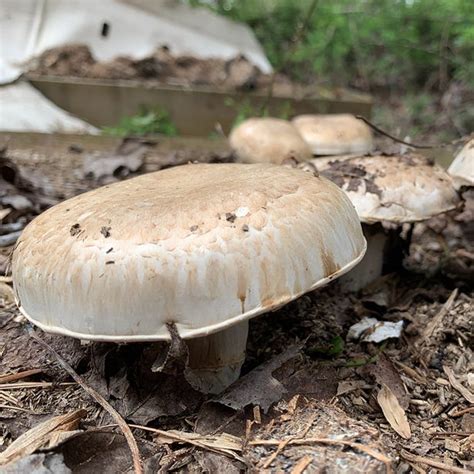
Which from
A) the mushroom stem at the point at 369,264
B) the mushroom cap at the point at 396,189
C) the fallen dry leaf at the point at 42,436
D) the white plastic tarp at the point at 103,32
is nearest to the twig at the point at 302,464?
the fallen dry leaf at the point at 42,436

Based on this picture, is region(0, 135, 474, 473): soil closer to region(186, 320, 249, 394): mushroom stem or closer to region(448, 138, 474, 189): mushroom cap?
region(186, 320, 249, 394): mushroom stem

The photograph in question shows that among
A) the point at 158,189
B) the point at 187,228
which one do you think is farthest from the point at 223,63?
the point at 187,228

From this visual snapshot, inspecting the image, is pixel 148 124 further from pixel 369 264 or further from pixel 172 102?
pixel 369 264

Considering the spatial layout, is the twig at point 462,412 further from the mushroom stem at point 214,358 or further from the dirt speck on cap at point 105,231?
the dirt speck on cap at point 105,231

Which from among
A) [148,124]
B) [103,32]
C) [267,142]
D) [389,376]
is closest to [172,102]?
[148,124]

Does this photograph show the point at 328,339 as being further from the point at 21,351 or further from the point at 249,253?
the point at 21,351

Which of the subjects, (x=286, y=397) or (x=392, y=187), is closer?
(x=286, y=397)

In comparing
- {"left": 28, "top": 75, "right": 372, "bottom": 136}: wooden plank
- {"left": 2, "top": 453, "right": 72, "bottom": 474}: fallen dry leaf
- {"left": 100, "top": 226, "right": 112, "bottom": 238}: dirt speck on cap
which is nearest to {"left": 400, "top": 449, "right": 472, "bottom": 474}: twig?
{"left": 2, "top": 453, "right": 72, "bottom": 474}: fallen dry leaf
